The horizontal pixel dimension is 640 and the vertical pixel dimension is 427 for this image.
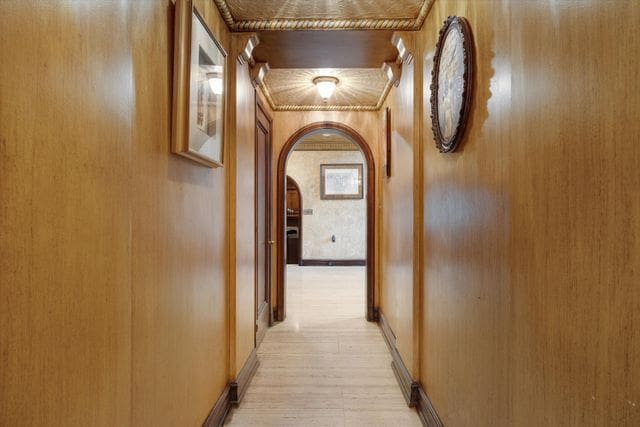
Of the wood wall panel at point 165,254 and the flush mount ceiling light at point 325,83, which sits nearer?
the wood wall panel at point 165,254

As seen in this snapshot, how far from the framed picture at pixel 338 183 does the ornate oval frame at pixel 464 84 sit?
6411 mm

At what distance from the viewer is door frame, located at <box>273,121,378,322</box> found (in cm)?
408

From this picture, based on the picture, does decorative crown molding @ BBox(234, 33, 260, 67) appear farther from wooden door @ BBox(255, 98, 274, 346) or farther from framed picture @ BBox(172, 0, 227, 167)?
wooden door @ BBox(255, 98, 274, 346)

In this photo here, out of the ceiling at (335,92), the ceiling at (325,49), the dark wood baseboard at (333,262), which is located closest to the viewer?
the ceiling at (325,49)

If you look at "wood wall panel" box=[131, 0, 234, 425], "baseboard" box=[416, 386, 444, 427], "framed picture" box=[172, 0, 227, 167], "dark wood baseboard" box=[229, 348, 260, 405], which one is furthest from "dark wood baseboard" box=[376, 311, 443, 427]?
"framed picture" box=[172, 0, 227, 167]

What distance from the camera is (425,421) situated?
80.5 inches

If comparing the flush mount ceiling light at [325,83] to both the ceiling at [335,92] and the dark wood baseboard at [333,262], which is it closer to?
the ceiling at [335,92]

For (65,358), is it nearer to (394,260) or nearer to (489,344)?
(489,344)

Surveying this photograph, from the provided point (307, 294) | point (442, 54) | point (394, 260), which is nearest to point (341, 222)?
point (307, 294)

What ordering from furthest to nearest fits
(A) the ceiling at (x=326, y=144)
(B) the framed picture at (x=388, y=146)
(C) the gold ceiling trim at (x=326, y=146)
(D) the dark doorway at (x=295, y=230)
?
(D) the dark doorway at (x=295, y=230)
(C) the gold ceiling trim at (x=326, y=146)
(A) the ceiling at (x=326, y=144)
(B) the framed picture at (x=388, y=146)

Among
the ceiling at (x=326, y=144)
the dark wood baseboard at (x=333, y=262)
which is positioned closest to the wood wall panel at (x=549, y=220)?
the ceiling at (x=326, y=144)

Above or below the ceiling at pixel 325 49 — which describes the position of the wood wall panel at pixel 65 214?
below

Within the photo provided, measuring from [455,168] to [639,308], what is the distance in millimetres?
1042

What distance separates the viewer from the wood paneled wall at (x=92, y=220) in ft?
2.32
